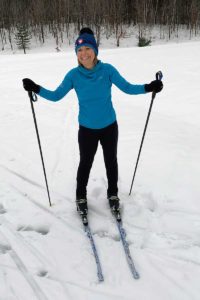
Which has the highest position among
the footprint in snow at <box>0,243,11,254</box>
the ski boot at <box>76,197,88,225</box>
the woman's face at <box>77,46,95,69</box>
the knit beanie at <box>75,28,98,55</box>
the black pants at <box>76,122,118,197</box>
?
the knit beanie at <box>75,28,98,55</box>

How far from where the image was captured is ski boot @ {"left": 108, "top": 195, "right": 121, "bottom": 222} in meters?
3.53

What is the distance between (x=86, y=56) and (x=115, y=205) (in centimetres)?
167

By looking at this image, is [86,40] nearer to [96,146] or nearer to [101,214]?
[96,146]

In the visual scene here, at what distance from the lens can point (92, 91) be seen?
3170 millimetres

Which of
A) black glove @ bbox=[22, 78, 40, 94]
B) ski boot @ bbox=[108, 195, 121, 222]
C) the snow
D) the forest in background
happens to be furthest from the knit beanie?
the forest in background

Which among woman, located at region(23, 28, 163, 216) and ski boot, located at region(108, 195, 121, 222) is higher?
woman, located at region(23, 28, 163, 216)

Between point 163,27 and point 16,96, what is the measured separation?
28.4m

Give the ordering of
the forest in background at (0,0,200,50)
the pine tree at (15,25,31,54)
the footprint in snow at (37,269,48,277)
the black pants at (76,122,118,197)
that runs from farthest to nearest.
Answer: the forest in background at (0,0,200,50) < the pine tree at (15,25,31,54) < the black pants at (76,122,118,197) < the footprint in snow at (37,269,48,277)

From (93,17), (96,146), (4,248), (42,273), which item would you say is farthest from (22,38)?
(42,273)

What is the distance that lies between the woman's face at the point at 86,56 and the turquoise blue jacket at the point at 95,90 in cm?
6

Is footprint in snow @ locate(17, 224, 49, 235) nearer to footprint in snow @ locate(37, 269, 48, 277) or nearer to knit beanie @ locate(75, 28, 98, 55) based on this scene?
footprint in snow @ locate(37, 269, 48, 277)

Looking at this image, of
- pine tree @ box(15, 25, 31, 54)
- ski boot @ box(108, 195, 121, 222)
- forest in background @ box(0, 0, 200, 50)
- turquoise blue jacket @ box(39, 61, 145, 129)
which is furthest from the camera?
forest in background @ box(0, 0, 200, 50)

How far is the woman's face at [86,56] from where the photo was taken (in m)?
3.04

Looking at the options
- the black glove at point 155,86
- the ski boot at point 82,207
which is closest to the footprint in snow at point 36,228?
the ski boot at point 82,207
